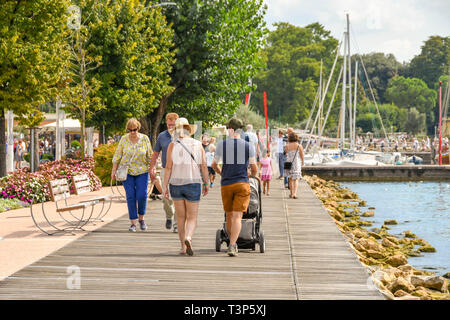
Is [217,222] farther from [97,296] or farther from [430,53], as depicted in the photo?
[430,53]

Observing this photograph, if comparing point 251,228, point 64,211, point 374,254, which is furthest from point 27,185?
point 251,228

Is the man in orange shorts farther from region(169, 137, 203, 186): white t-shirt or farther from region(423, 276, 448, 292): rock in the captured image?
region(423, 276, 448, 292): rock

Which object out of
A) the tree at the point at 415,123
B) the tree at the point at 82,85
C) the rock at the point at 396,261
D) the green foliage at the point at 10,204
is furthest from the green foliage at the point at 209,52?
the tree at the point at 415,123

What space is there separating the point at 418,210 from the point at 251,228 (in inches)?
803

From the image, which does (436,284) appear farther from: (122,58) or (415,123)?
(415,123)

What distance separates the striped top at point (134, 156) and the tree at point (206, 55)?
18807mm

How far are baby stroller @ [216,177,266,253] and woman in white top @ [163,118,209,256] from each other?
773 mm

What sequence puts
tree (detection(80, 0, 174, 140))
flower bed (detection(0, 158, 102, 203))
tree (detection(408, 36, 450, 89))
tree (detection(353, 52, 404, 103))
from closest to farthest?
1. flower bed (detection(0, 158, 102, 203))
2. tree (detection(80, 0, 174, 140))
3. tree (detection(408, 36, 450, 89))
4. tree (detection(353, 52, 404, 103))

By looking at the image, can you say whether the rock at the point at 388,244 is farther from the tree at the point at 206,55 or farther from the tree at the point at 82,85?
the tree at the point at 206,55

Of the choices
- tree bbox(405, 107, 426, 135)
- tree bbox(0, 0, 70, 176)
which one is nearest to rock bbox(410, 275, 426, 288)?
tree bbox(0, 0, 70, 176)

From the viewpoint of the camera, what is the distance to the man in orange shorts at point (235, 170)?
358 inches

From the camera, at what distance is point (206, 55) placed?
31234 millimetres

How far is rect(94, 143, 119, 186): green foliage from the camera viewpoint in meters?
23.8
